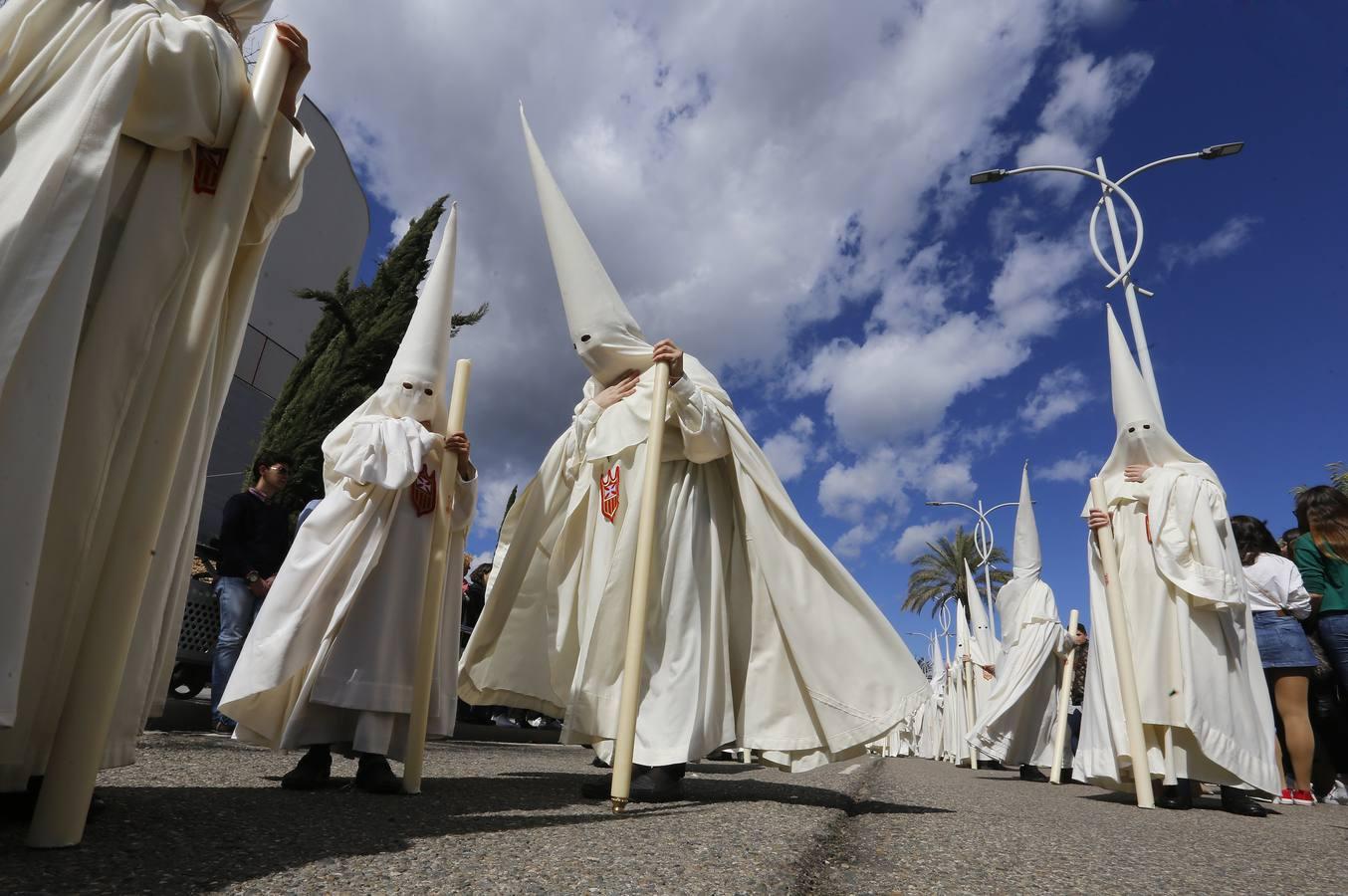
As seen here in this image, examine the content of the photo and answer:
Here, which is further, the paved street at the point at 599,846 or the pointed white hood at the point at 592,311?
the pointed white hood at the point at 592,311

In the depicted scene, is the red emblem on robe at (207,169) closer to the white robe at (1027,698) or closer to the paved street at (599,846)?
the paved street at (599,846)

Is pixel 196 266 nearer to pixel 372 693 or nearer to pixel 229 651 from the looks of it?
pixel 372 693

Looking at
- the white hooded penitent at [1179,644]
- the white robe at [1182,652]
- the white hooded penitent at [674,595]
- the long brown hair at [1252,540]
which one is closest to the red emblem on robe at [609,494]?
the white hooded penitent at [674,595]

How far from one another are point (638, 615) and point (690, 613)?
0.73 m

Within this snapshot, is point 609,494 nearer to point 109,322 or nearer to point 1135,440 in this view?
point 109,322

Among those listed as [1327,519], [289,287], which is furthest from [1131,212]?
[289,287]

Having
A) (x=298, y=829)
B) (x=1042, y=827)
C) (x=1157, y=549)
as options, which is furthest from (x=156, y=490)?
(x=1157, y=549)

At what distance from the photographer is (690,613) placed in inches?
137

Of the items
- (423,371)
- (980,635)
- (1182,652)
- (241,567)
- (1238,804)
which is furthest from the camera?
(980,635)

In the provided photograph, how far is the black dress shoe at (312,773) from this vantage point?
287 cm

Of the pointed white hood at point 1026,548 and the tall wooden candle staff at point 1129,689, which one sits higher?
the pointed white hood at point 1026,548

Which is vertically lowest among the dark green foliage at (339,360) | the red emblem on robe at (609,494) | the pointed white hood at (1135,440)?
the red emblem on robe at (609,494)

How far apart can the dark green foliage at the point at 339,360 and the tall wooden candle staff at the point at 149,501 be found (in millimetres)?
9780

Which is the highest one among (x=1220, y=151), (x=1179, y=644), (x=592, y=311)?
(x=1220, y=151)
